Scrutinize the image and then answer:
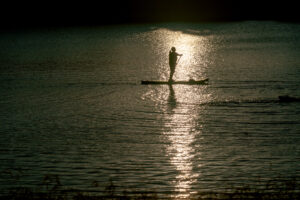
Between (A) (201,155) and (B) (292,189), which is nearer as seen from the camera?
(B) (292,189)

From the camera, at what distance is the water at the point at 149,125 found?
1619 cm

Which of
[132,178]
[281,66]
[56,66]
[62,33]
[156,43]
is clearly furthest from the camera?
[62,33]

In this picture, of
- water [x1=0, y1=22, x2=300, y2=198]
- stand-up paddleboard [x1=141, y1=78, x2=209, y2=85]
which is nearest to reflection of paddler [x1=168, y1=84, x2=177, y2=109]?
water [x1=0, y1=22, x2=300, y2=198]

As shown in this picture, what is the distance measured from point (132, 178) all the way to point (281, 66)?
95.8ft

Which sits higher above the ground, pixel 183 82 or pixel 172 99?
pixel 183 82

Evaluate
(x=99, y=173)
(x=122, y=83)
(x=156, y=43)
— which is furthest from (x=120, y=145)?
(x=156, y=43)

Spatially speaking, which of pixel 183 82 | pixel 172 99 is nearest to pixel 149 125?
pixel 172 99

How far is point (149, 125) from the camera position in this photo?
22.7m

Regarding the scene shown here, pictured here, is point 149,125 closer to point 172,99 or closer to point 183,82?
point 172,99

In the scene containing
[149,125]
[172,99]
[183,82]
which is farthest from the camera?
[183,82]

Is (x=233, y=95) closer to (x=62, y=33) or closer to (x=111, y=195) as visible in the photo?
(x=111, y=195)

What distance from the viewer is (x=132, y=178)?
15.7 m

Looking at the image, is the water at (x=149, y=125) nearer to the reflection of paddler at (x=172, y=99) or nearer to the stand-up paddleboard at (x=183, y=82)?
the reflection of paddler at (x=172, y=99)

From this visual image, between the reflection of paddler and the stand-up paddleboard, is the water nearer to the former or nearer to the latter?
the reflection of paddler
